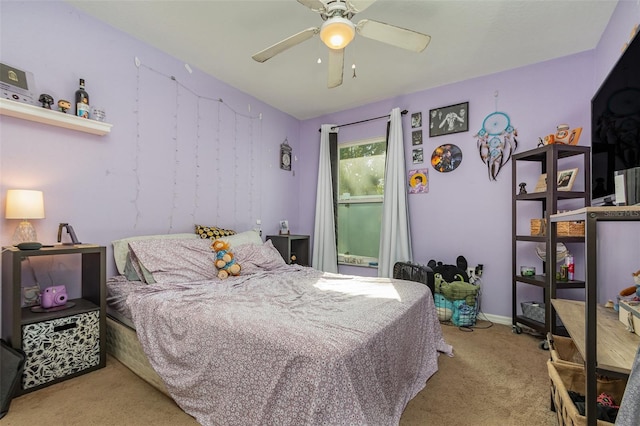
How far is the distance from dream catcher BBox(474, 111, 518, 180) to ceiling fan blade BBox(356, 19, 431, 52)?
1.65 m

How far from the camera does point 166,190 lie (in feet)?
9.12

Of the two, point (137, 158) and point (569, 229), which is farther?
point (137, 158)

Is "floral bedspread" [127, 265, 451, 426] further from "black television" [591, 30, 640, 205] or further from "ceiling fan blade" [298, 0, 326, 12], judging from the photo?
"ceiling fan blade" [298, 0, 326, 12]

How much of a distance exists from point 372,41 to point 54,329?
Result: 123 inches

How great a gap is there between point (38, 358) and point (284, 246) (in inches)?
92.6

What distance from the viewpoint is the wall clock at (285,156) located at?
415 centimetres

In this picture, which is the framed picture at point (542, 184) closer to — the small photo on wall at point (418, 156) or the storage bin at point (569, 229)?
the storage bin at point (569, 229)

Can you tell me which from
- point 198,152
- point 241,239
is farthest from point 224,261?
point 198,152

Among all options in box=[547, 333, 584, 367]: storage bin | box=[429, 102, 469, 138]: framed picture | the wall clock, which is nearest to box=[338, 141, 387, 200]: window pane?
box=[429, 102, 469, 138]: framed picture

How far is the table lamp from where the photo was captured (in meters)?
1.81

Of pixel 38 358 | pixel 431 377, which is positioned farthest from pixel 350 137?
pixel 38 358

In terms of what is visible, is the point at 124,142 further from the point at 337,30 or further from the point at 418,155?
the point at 418,155

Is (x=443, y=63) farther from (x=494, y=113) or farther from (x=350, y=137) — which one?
(x=350, y=137)

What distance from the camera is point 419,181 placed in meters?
3.52
